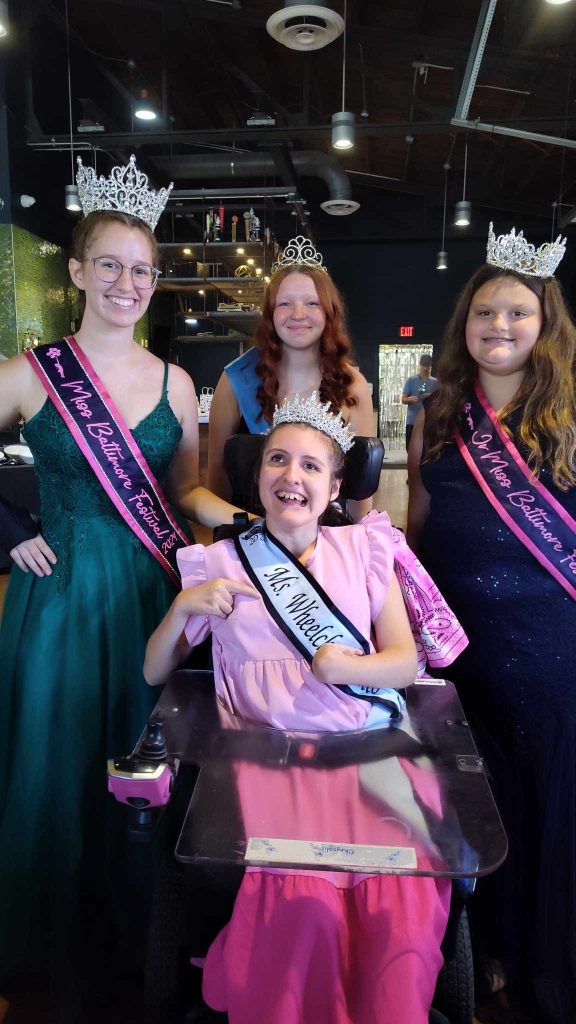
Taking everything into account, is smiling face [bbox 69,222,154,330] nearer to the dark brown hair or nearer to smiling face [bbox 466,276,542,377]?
the dark brown hair

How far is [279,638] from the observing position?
1.30 metres

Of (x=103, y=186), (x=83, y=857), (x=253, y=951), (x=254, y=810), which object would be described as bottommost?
(x=83, y=857)

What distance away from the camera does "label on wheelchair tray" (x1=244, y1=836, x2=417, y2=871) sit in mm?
815

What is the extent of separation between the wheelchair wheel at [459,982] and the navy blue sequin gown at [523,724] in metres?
0.32

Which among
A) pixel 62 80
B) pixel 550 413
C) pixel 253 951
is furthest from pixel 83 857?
pixel 62 80

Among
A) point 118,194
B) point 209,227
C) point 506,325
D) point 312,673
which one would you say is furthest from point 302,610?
point 209,227

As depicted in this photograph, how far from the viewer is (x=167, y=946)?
3.67 ft

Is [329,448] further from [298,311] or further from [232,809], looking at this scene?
[232,809]

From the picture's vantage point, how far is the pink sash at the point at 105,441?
1.47 meters

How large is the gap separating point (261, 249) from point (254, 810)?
6.94 metres

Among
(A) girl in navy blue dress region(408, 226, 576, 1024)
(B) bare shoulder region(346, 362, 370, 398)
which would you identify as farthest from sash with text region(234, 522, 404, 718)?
(B) bare shoulder region(346, 362, 370, 398)

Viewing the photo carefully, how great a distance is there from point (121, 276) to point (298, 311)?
0.49 m

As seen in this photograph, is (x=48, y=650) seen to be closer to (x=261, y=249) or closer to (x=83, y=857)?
(x=83, y=857)

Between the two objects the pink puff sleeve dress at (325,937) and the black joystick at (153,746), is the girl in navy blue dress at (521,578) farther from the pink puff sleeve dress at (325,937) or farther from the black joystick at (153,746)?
the black joystick at (153,746)
